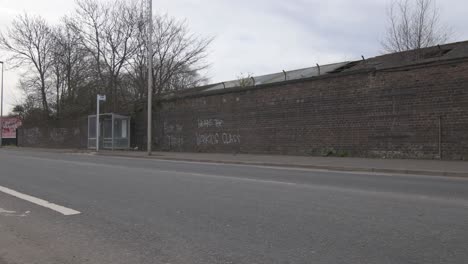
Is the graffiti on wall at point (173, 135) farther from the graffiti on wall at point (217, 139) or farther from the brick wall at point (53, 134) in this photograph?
the brick wall at point (53, 134)

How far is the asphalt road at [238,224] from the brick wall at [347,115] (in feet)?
25.8

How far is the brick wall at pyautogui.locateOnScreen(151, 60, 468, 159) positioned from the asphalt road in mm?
7872

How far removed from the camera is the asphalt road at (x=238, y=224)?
16.6 feet

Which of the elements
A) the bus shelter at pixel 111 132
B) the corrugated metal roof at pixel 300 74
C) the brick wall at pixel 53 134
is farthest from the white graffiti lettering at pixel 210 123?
the brick wall at pixel 53 134

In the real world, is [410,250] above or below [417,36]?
below

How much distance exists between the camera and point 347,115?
21031mm

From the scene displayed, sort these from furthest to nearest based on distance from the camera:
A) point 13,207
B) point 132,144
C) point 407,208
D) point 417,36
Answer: point 132,144 → point 417,36 → point 13,207 → point 407,208

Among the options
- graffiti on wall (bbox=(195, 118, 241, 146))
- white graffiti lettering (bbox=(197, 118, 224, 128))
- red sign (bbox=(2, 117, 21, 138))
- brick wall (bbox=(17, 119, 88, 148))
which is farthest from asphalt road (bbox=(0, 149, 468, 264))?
red sign (bbox=(2, 117, 21, 138))

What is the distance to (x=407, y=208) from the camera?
7.53m

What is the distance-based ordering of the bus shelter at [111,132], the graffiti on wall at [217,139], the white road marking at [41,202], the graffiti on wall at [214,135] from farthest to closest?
1. the bus shelter at [111,132]
2. the graffiti on wall at [214,135]
3. the graffiti on wall at [217,139]
4. the white road marking at [41,202]

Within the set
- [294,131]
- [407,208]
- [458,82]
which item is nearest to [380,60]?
[294,131]

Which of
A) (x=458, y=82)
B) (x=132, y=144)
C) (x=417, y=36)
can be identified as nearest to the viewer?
(x=458, y=82)

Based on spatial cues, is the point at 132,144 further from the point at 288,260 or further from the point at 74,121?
the point at 288,260

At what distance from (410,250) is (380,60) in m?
24.5
